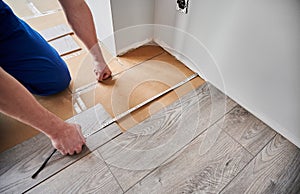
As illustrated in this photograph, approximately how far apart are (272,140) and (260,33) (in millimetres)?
359

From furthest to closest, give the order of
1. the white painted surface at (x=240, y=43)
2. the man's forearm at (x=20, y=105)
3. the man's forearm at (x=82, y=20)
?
the man's forearm at (x=82, y=20)
the white painted surface at (x=240, y=43)
the man's forearm at (x=20, y=105)

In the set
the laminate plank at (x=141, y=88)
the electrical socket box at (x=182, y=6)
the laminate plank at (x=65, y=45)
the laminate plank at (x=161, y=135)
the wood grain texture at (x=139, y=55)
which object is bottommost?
the laminate plank at (x=161, y=135)

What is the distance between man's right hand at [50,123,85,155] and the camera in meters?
0.57

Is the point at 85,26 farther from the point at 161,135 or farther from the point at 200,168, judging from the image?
the point at 200,168

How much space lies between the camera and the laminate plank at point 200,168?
565mm

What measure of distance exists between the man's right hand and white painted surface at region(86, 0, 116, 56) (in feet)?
1.46

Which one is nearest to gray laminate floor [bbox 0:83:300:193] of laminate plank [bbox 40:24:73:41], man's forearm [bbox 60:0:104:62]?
man's forearm [bbox 60:0:104:62]

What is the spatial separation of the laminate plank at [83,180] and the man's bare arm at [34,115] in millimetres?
55

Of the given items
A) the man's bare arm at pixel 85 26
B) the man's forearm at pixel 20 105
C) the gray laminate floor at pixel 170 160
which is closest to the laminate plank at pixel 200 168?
the gray laminate floor at pixel 170 160

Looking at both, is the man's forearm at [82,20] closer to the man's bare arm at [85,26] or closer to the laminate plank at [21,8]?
the man's bare arm at [85,26]

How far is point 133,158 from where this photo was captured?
62 centimetres

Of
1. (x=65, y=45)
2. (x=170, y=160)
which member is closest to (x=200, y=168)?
(x=170, y=160)

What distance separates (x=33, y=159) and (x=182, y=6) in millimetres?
732

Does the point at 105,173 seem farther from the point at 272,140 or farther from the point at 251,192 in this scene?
the point at 272,140
